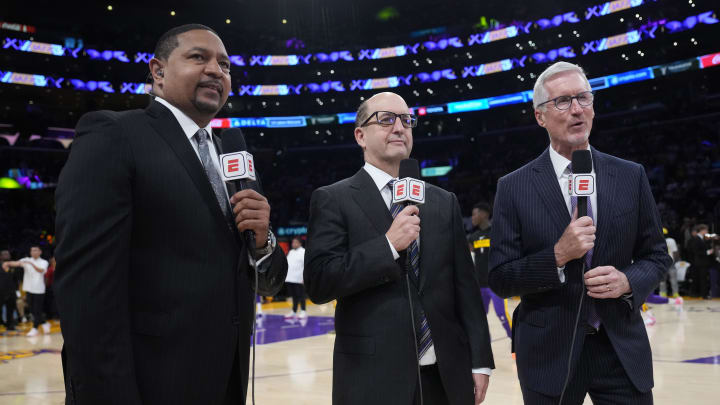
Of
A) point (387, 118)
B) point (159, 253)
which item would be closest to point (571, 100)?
point (387, 118)

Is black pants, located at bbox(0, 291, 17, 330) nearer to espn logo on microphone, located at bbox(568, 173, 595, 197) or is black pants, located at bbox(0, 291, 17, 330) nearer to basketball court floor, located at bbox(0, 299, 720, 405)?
basketball court floor, located at bbox(0, 299, 720, 405)

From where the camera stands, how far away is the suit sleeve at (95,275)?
169 cm

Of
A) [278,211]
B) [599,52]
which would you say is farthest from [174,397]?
[599,52]

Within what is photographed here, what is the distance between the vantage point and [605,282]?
7.30 ft

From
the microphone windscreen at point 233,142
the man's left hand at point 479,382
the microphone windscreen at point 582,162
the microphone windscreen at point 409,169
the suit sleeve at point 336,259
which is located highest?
the microphone windscreen at point 233,142

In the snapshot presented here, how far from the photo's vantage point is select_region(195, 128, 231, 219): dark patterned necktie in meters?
2.14

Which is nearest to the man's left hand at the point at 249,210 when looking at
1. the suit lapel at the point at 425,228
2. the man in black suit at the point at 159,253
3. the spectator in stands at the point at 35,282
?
the man in black suit at the point at 159,253

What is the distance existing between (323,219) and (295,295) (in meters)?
11.4

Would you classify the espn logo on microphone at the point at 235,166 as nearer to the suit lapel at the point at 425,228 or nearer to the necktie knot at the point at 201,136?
the necktie knot at the point at 201,136

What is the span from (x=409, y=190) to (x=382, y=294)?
0.48 m

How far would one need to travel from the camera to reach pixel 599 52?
3319 cm

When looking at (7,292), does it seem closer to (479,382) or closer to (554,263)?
(479,382)

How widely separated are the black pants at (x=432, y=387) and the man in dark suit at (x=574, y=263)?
13.3 inches

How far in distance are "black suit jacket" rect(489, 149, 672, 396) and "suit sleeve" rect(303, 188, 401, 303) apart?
51cm
